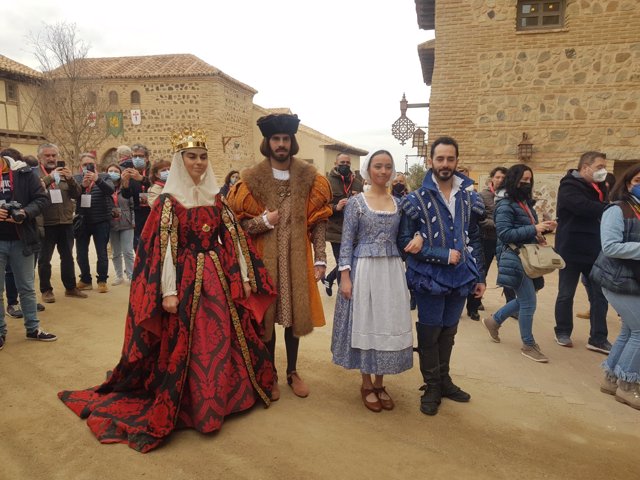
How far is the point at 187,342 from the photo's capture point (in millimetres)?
2811

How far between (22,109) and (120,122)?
4.05m

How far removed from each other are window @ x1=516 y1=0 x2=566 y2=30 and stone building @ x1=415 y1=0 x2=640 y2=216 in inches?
0.7

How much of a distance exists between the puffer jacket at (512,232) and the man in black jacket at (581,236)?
472 millimetres

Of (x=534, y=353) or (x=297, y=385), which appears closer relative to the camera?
(x=297, y=385)

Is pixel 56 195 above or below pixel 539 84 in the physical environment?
below

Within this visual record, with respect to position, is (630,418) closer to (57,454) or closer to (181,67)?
(57,454)

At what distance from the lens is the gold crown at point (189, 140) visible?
2855mm

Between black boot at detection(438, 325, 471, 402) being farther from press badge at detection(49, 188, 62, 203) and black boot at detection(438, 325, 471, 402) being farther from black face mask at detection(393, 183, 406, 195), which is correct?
press badge at detection(49, 188, 62, 203)

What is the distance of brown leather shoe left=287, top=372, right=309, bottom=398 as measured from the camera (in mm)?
3279

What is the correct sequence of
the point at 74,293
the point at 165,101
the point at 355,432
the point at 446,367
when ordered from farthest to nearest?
the point at 165,101 < the point at 74,293 < the point at 446,367 < the point at 355,432

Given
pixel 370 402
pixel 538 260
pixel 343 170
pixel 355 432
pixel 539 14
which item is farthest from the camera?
pixel 539 14

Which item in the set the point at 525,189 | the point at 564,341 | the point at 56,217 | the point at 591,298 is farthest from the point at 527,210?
the point at 56,217

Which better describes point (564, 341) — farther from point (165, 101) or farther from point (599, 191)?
point (165, 101)

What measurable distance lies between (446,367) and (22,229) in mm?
4063
